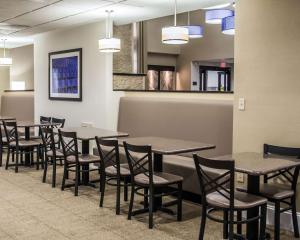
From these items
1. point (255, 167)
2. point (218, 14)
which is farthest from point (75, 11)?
point (255, 167)

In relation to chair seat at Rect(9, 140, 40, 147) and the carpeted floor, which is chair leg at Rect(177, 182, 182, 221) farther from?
chair seat at Rect(9, 140, 40, 147)

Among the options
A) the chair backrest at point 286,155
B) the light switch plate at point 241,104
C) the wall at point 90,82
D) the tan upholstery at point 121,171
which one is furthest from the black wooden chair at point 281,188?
the wall at point 90,82

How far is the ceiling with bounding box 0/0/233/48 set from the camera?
18.3ft

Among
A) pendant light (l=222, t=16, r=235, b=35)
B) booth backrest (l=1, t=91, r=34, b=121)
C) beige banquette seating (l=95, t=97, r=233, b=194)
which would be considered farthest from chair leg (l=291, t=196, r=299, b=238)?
booth backrest (l=1, t=91, r=34, b=121)

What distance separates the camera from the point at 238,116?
444cm

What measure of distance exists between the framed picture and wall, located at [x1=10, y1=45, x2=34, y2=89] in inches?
139

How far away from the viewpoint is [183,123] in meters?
5.75

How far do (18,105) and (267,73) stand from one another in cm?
783

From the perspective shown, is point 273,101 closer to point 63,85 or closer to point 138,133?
point 138,133

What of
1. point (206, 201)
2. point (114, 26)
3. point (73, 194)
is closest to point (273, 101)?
point (206, 201)

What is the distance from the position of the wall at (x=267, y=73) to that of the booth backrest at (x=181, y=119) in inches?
26.1

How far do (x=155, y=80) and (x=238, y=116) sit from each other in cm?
847

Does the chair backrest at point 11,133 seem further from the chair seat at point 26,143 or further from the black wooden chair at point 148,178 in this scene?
the black wooden chair at point 148,178

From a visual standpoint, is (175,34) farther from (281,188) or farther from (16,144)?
(16,144)
